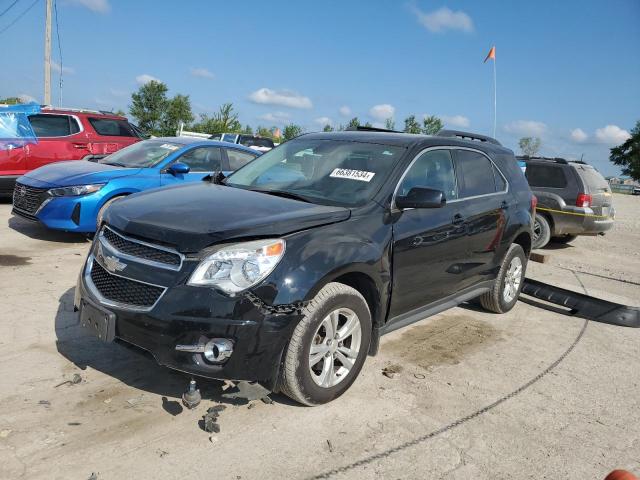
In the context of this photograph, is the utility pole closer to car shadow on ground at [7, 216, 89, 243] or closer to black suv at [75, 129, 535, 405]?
car shadow on ground at [7, 216, 89, 243]

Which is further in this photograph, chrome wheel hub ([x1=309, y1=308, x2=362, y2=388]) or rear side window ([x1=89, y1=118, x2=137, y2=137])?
rear side window ([x1=89, y1=118, x2=137, y2=137])

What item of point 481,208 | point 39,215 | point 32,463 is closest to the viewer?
point 32,463

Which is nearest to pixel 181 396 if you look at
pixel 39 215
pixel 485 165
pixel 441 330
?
pixel 441 330

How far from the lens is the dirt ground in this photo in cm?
281

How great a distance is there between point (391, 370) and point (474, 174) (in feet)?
6.68

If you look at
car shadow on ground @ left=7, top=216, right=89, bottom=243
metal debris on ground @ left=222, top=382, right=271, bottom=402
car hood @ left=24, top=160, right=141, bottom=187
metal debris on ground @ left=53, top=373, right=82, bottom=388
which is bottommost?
car shadow on ground @ left=7, top=216, right=89, bottom=243

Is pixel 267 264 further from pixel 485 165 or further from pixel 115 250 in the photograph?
pixel 485 165

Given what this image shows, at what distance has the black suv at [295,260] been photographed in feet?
9.70

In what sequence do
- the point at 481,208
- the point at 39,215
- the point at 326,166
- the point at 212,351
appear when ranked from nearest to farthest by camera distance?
1. the point at 212,351
2. the point at 326,166
3. the point at 481,208
4. the point at 39,215

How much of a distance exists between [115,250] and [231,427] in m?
1.27

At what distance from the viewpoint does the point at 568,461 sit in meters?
3.11

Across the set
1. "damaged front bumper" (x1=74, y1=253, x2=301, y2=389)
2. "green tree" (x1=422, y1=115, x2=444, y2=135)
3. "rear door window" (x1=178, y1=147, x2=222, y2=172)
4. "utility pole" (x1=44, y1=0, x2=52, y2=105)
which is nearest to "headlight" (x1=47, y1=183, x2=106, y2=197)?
"rear door window" (x1=178, y1=147, x2=222, y2=172)

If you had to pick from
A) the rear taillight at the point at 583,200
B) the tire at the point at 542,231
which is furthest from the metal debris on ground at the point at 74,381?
the rear taillight at the point at 583,200

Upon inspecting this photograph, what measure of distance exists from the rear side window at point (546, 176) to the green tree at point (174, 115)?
120ft
